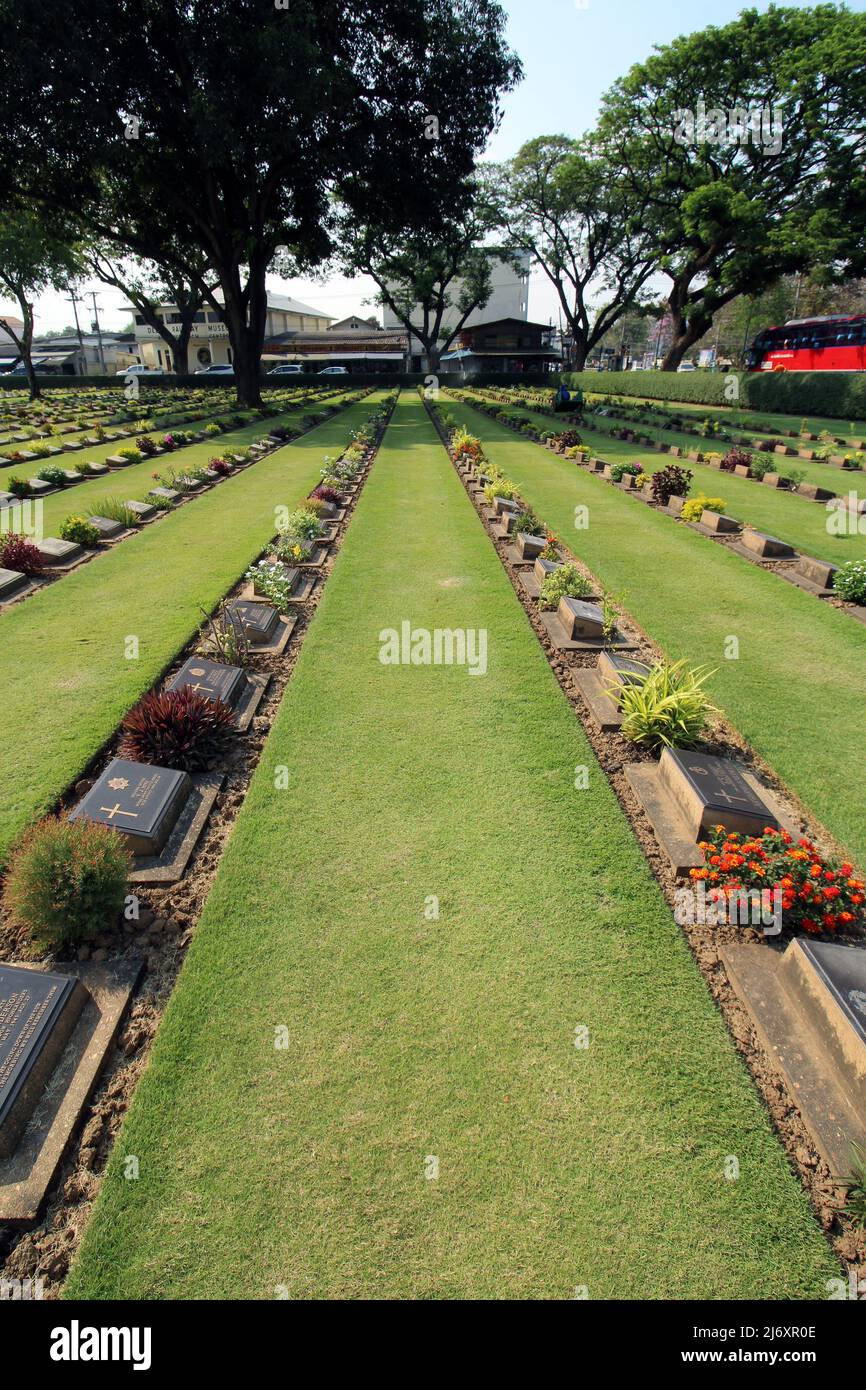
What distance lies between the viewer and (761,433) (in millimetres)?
23859

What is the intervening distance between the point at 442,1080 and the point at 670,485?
1313 cm

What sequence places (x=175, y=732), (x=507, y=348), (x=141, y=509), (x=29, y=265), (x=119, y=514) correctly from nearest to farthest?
(x=175, y=732), (x=119, y=514), (x=141, y=509), (x=29, y=265), (x=507, y=348)

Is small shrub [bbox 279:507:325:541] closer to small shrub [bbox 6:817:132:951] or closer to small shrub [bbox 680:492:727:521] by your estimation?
small shrub [bbox 680:492:727:521]

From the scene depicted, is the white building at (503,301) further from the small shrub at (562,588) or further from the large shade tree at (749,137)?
the small shrub at (562,588)

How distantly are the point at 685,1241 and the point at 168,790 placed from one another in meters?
3.81

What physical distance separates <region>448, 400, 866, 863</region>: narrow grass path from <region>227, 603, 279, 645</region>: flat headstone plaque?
4448mm

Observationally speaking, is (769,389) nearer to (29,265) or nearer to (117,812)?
(117,812)

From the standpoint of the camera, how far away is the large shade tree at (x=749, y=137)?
28.3 m

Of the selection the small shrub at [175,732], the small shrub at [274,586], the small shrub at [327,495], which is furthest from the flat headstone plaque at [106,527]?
the small shrub at [175,732]

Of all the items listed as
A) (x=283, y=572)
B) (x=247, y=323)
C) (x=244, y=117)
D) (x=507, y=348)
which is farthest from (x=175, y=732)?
(x=507, y=348)

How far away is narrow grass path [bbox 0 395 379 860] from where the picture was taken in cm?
524

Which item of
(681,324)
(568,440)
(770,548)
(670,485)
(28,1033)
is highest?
(681,324)

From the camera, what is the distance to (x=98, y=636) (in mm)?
7465
